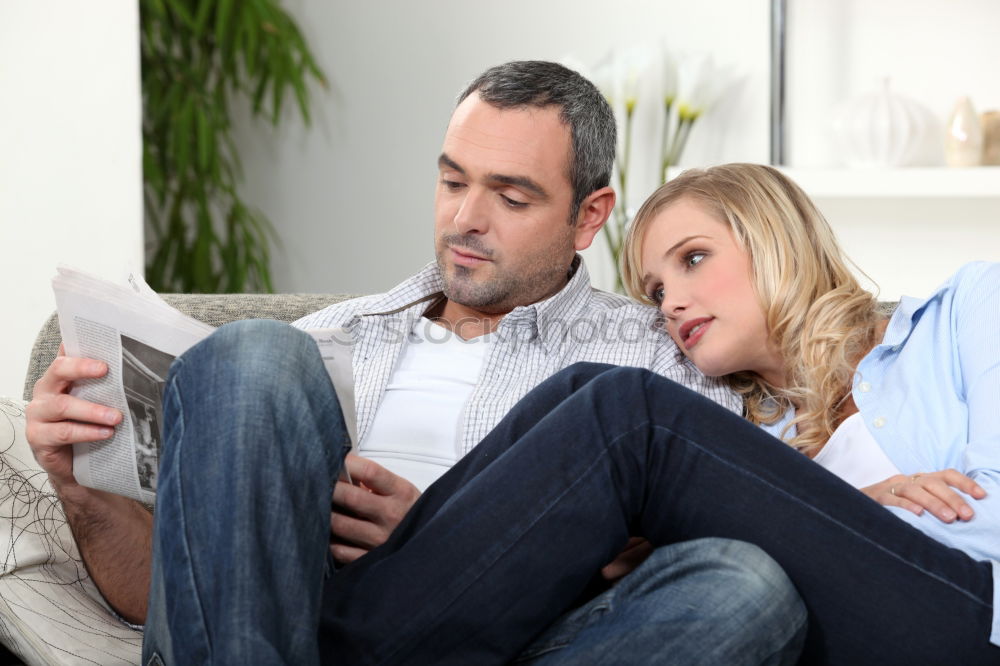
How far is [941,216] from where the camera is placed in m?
2.72

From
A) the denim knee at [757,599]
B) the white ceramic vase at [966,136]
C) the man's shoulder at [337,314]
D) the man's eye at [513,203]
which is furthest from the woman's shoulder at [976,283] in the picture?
the white ceramic vase at [966,136]

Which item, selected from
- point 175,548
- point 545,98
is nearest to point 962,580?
point 175,548

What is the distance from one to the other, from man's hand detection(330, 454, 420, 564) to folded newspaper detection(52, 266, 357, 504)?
0.40ft

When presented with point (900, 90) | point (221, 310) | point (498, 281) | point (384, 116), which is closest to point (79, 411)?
point (221, 310)

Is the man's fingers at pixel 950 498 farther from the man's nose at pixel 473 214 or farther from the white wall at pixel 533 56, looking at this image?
the white wall at pixel 533 56

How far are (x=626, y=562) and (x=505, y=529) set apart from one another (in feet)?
0.83

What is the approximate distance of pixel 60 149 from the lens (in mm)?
2508

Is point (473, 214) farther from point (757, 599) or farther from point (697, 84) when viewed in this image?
point (697, 84)

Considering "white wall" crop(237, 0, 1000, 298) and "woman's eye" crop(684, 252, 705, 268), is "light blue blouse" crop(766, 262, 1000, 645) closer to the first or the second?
"woman's eye" crop(684, 252, 705, 268)

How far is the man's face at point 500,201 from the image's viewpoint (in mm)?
1661

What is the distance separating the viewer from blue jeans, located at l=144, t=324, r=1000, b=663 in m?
0.96

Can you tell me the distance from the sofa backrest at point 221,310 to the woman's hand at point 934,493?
37.2 inches

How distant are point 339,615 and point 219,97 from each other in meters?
2.55

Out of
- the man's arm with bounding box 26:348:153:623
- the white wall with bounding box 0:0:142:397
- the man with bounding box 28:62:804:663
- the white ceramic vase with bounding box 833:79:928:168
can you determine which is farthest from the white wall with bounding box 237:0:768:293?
the man's arm with bounding box 26:348:153:623
